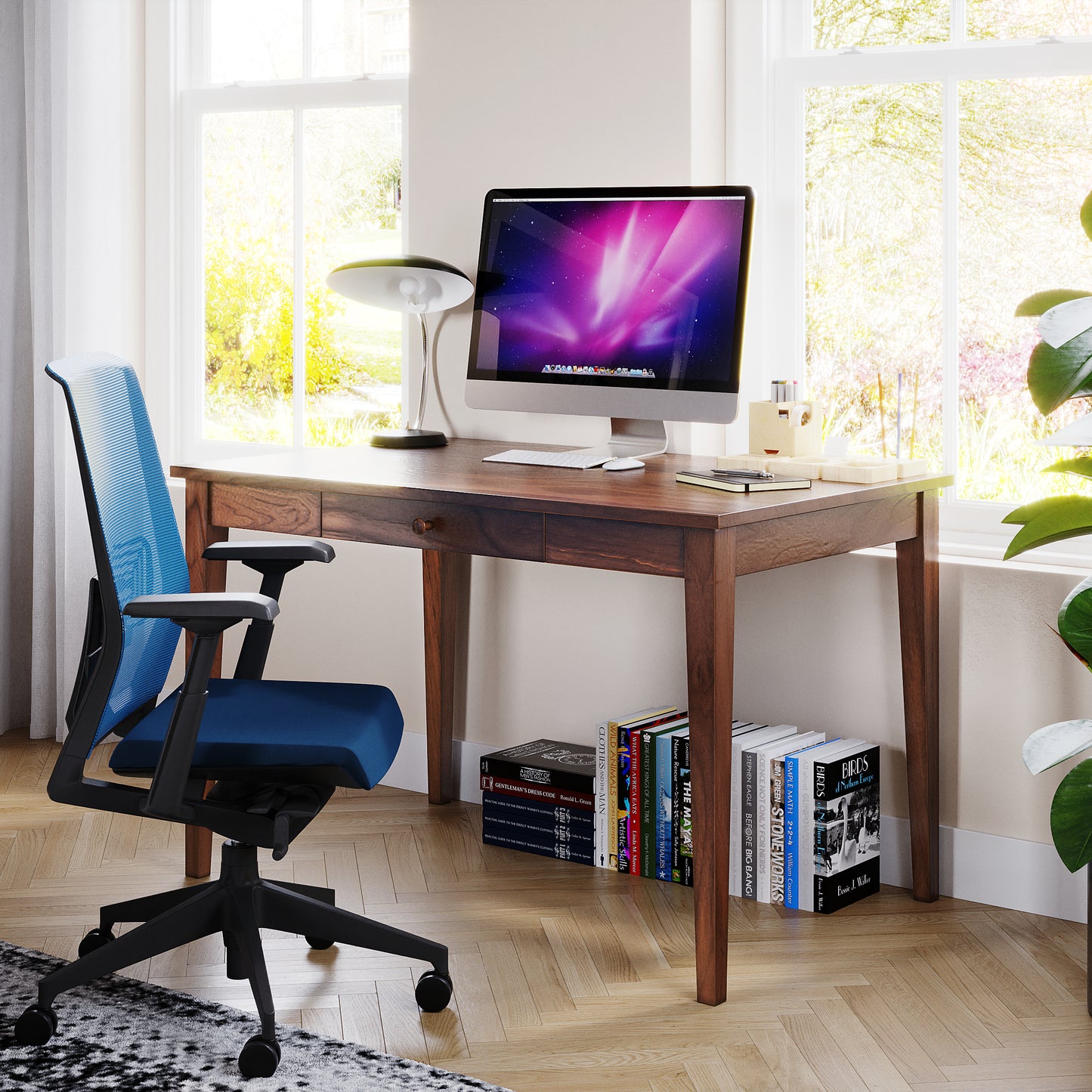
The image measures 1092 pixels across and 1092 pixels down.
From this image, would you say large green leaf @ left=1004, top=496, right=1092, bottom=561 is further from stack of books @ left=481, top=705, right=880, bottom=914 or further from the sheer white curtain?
the sheer white curtain

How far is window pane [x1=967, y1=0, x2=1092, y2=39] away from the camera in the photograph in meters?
2.65

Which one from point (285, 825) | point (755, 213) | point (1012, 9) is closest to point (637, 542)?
point (285, 825)

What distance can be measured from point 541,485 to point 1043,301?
859 millimetres

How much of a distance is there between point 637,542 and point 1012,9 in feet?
4.35

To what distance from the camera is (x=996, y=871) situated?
2680mm

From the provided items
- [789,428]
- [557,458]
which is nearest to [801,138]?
[789,428]

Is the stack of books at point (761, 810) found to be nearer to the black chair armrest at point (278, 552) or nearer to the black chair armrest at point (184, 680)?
the black chair armrest at point (278, 552)

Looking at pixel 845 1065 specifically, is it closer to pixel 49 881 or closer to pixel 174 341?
pixel 49 881

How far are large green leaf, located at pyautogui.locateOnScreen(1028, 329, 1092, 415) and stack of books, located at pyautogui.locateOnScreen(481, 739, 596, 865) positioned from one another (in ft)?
4.11

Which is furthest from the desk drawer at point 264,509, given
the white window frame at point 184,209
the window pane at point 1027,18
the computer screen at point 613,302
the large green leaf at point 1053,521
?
the window pane at point 1027,18

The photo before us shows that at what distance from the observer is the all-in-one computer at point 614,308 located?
8.72 ft

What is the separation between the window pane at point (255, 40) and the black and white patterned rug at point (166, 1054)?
234 cm

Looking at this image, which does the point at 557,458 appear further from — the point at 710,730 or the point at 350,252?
the point at 350,252

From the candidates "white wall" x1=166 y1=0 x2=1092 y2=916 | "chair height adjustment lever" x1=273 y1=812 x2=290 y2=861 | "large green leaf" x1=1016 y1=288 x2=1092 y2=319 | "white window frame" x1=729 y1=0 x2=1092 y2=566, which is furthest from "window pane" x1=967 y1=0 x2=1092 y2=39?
"chair height adjustment lever" x1=273 y1=812 x2=290 y2=861
